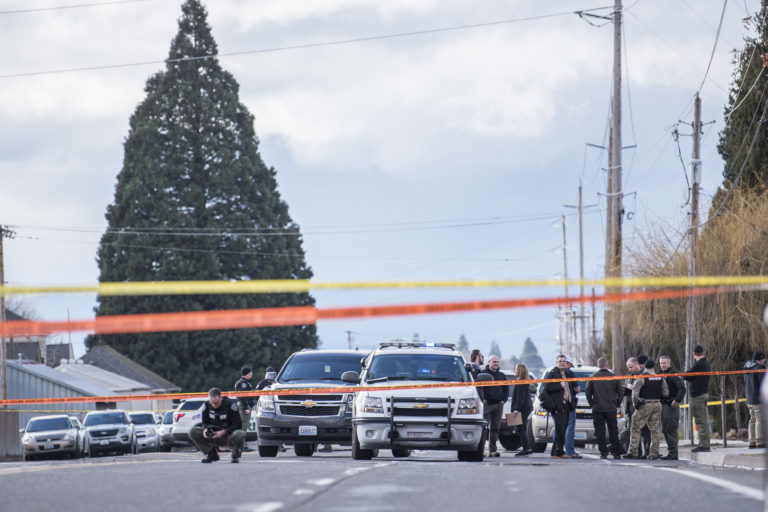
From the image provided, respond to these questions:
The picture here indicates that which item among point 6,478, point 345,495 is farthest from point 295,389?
point 345,495

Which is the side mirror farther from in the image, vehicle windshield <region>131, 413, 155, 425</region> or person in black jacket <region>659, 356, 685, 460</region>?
vehicle windshield <region>131, 413, 155, 425</region>

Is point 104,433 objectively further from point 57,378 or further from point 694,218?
point 57,378

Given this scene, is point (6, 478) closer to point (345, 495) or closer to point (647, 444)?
point (345, 495)

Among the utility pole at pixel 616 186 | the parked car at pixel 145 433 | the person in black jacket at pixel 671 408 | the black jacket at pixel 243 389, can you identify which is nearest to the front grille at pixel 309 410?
the black jacket at pixel 243 389

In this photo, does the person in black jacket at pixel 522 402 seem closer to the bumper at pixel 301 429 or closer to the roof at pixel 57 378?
the bumper at pixel 301 429

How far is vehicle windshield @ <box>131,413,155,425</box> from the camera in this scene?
46656mm

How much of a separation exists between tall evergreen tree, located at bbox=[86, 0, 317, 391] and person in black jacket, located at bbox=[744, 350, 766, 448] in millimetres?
44072

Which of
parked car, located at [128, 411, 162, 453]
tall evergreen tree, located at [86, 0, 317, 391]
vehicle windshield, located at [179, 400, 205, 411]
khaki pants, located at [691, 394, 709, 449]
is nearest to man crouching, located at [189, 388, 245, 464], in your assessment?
khaki pants, located at [691, 394, 709, 449]

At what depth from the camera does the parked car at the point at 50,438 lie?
128ft

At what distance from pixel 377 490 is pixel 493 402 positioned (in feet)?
35.8

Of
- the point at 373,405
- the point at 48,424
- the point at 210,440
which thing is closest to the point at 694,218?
the point at 373,405

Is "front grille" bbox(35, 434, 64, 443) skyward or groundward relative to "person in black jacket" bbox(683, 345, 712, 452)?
groundward

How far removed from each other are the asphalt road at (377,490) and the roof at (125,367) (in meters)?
53.2

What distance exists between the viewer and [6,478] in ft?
48.3
